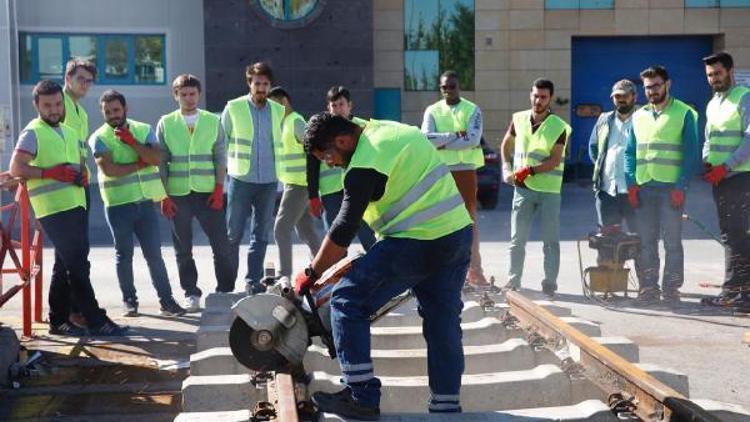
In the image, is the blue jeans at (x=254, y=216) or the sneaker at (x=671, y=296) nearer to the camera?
the blue jeans at (x=254, y=216)

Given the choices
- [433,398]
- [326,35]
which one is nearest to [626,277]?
[433,398]

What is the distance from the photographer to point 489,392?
6.17 meters

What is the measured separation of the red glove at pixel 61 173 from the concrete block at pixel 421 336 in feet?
8.67

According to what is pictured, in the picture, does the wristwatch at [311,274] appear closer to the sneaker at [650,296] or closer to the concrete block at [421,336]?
the concrete block at [421,336]

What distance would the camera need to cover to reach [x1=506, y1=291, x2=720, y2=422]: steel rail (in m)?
5.23

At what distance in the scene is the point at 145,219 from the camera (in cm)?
945

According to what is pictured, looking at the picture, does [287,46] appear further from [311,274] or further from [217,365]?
[311,274]

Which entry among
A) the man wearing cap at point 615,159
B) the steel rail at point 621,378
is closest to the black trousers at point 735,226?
the man wearing cap at point 615,159

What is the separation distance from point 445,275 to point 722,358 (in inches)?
131

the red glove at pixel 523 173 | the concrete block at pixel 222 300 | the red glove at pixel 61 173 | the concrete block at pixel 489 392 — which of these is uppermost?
the red glove at pixel 61 173

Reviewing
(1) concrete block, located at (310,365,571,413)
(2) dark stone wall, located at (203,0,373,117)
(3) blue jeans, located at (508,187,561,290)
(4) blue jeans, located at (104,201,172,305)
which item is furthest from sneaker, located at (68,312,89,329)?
(2) dark stone wall, located at (203,0,373,117)

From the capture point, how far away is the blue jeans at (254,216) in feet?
31.1

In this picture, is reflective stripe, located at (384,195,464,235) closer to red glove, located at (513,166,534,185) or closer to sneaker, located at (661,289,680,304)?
red glove, located at (513,166,534,185)

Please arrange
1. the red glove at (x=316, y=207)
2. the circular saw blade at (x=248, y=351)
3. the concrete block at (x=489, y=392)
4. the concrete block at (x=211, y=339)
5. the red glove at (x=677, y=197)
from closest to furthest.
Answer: the circular saw blade at (x=248, y=351)
the concrete block at (x=489, y=392)
the concrete block at (x=211, y=339)
the red glove at (x=316, y=207)
the red glove at (x=677, y=197)
